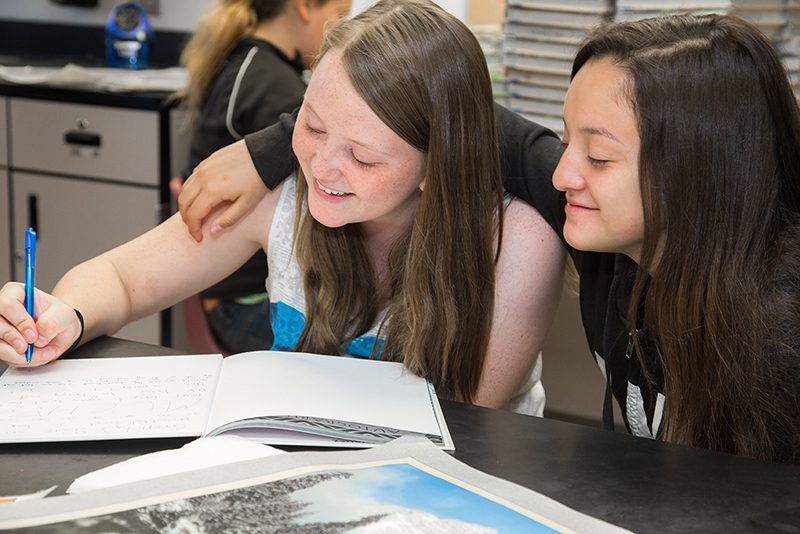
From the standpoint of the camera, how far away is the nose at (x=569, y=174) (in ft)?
3.63

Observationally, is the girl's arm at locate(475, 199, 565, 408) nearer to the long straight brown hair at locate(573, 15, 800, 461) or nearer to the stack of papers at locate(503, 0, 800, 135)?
the long straight brown hair at locate(573, 15, 800, 461)

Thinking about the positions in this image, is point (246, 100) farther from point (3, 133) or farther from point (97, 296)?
point (97, 296)

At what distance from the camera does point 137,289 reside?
A: 1389 mm

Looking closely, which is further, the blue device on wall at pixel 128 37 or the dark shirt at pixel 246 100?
the blue device on wall at pixel 128 37

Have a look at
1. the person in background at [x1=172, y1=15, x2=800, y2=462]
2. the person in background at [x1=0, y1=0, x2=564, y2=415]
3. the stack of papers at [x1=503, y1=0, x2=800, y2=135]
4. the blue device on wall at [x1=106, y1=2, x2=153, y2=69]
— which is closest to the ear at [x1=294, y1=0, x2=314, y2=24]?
the stack of papers at [x1=503, y1=0, x2=800, y2=135]

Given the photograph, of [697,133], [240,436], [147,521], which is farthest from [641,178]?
[147,521]

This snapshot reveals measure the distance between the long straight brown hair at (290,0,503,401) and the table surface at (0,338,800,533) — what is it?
245 millimetres

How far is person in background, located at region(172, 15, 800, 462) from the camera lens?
41.5 inches

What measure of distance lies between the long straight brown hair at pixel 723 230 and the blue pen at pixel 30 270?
65cm

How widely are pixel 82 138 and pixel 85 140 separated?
1 cm

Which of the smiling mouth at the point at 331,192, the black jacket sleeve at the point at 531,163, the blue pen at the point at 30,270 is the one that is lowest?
the blue pen at the point at 30,270

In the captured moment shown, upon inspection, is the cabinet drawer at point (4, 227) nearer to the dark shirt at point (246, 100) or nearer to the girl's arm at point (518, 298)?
the dark shirt at point (246, 100)

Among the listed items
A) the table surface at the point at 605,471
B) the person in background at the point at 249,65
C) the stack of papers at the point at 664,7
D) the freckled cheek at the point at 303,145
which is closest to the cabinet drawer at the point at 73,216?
the person in background at the point at 249,65

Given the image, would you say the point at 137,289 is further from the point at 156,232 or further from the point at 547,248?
the point at 547,248
